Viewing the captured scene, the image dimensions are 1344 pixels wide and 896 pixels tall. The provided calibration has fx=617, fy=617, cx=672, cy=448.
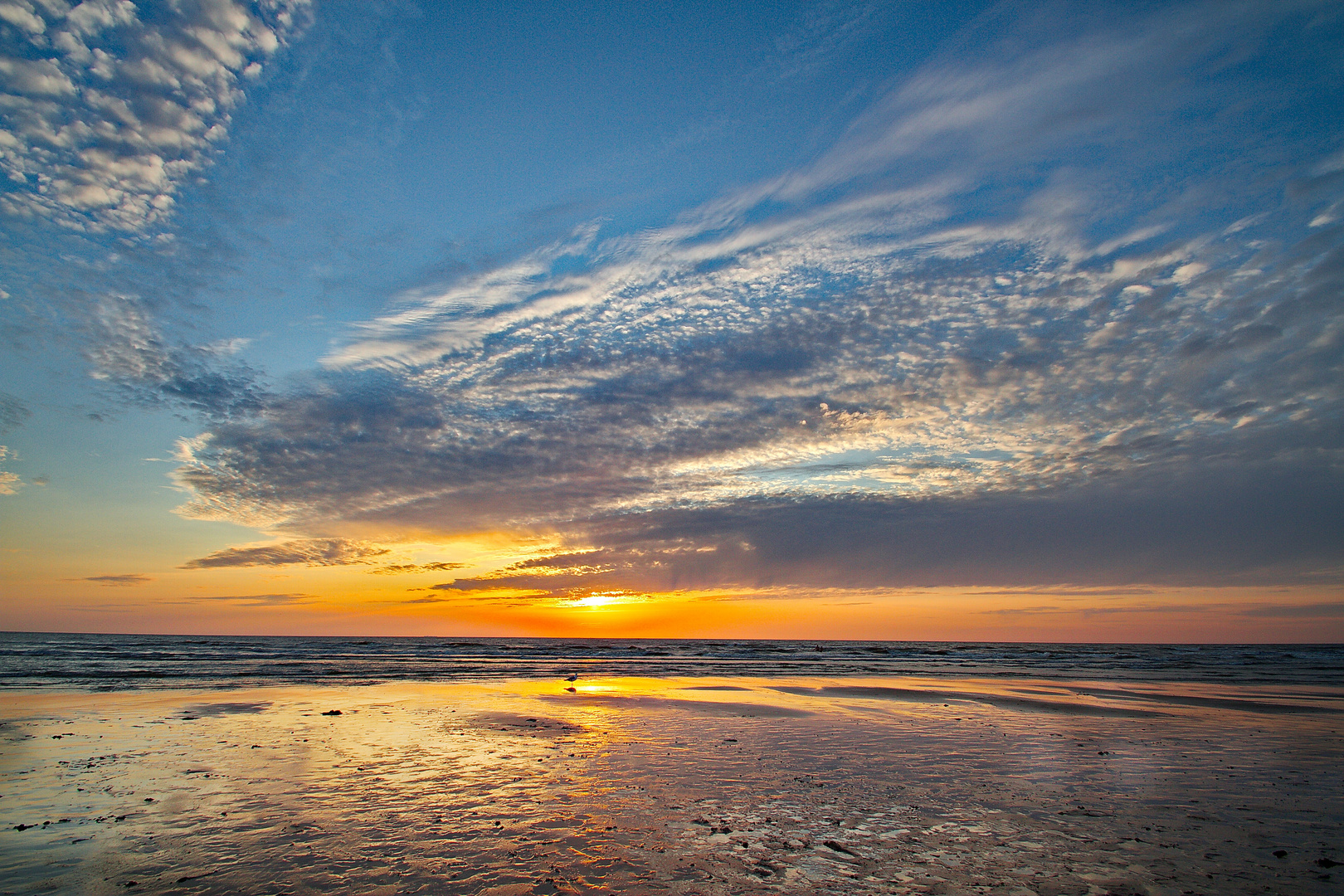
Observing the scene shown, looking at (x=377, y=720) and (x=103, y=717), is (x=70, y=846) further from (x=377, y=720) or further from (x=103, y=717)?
(x=103, y=717)

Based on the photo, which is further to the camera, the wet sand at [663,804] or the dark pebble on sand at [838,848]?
the dark pebble on sand at [838,848]

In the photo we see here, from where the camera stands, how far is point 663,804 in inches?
408

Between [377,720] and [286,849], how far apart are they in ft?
40.5

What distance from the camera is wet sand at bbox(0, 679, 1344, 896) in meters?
7.42

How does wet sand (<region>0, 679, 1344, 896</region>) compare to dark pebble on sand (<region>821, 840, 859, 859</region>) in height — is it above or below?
below

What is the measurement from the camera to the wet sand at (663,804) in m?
7.42

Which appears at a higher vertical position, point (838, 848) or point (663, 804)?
point (838, 848)

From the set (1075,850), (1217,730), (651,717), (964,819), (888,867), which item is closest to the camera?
(888,867)

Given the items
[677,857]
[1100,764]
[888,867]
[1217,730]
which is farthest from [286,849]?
[1217,730]

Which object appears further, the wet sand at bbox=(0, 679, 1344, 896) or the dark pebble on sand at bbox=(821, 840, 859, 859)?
the dark pebble on sand at bbox=(821, 840, 859, 859)

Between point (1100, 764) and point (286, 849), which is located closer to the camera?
point (286, 849)

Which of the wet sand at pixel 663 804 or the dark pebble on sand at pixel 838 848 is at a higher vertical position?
the dark pebble on sand at pixel 838 848

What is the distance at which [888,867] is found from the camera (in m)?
7.56

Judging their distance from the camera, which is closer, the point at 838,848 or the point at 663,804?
the point at 838,848
